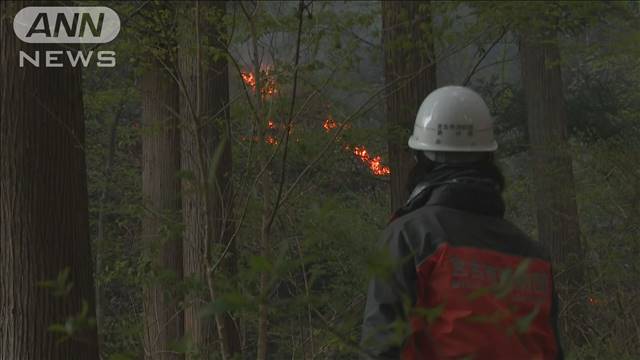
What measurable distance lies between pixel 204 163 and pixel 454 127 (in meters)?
1.08

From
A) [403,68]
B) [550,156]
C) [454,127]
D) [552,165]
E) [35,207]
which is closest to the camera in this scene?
[454,127]

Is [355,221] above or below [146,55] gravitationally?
below

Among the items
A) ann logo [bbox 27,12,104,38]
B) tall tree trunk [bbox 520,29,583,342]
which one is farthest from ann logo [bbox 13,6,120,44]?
tall tree trunk [bbox 520,29,583,342]

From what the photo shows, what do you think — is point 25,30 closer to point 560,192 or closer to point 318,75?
point 318,75

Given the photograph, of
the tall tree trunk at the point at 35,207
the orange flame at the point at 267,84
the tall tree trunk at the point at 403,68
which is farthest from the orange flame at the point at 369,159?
the tall tree trunk at the point at 35,207

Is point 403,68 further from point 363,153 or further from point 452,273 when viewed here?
point 452,273

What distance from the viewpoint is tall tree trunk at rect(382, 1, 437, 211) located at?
8102mm

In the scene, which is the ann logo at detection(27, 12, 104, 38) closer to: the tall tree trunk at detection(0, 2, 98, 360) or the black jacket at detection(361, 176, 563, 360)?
the tall tree trunk at detection(0, 2, 98, 360)

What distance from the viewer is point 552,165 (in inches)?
550

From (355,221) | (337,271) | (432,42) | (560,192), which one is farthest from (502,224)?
(560,192)

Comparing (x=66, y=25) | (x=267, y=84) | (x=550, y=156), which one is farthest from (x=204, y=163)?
(x=550, y=156)

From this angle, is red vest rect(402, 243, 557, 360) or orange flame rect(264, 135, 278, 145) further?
orange flame rect(264, 135, 278, 145)

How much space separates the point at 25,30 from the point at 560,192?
32.8 ft

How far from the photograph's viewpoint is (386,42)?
28.2ft
